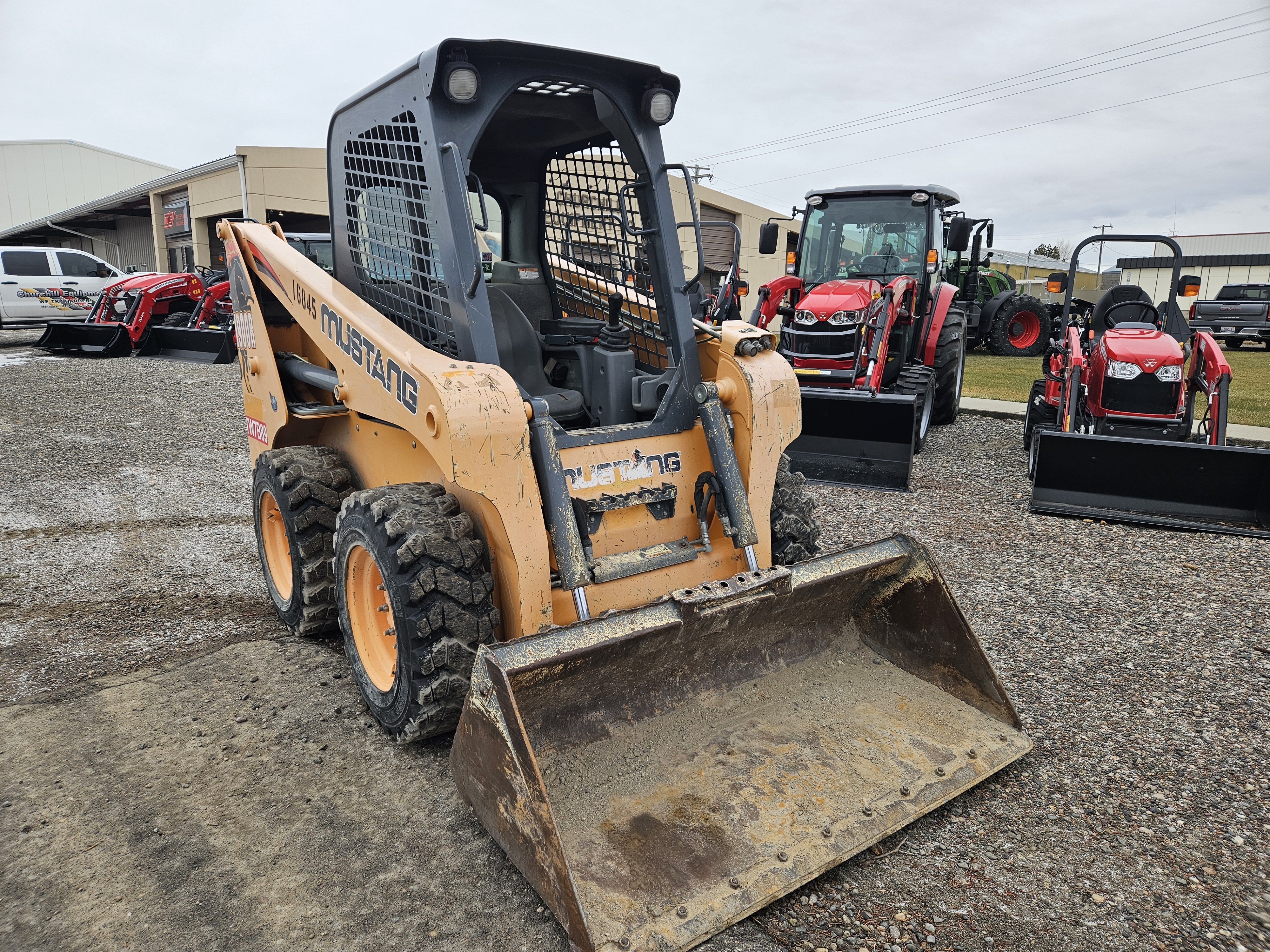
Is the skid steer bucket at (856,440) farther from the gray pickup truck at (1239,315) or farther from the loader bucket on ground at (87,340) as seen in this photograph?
the gray pickup truck at (1239,315)

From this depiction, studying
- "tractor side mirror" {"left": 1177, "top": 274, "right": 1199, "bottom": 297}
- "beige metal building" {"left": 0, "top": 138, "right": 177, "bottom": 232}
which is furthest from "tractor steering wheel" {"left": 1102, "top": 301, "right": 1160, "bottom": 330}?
"beige metal building" {"left": 0, "top": 138, "right": 177, "bottom": 232}

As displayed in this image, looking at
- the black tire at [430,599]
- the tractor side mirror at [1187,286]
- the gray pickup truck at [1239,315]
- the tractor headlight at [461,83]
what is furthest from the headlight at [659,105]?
the gray pickup truck at [1239,315]

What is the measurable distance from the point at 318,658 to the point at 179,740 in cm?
72

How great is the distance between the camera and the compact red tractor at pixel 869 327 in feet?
22.3

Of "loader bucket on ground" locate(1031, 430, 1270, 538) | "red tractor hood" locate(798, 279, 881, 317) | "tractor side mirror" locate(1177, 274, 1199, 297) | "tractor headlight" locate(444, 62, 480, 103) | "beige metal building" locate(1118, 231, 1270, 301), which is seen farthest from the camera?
"beige metal building" locate(1118, 231, 1270, 301)

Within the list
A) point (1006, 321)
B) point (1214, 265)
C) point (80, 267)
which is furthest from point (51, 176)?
point (1214, 265)

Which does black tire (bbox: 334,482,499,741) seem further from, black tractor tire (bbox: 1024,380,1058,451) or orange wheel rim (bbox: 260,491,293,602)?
black tractor tire (bbox: 1024,380,1058,451)

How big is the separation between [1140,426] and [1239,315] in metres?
17.7

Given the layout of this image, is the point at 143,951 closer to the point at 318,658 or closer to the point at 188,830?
the point at 188,830

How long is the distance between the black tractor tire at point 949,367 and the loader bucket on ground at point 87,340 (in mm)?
13048

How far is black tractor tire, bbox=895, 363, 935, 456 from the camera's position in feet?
27.0

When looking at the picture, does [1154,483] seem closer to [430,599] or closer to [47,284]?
[430,599]

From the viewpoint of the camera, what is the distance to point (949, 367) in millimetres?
9242

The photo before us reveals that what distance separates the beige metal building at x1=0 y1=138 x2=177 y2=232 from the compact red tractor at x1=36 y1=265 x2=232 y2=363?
34441mm
